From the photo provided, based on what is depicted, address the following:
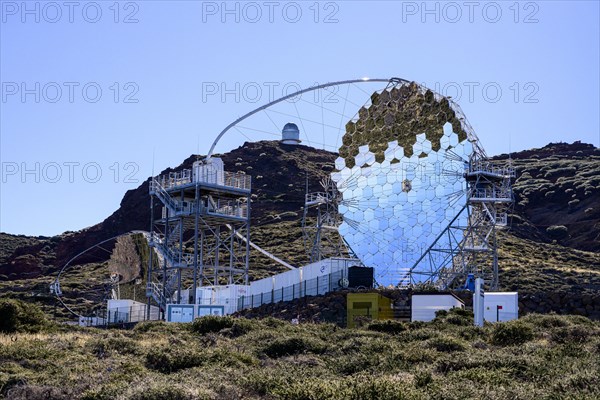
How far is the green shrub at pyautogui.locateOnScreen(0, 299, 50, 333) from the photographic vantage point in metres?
33.5

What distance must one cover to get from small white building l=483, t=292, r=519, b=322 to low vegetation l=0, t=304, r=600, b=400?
3233 mm

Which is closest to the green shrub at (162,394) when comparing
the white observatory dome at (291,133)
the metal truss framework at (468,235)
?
the metal truss framework at (468,235)

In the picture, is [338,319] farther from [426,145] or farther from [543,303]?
[426,145]

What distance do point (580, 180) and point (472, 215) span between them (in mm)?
62437

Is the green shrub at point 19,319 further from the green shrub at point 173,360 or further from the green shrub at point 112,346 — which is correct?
the green shrub at point 173,360

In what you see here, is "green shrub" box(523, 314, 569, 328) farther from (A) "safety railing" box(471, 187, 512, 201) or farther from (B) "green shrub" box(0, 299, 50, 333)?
(B) "green shrub" box(0, 299, 50, 333)

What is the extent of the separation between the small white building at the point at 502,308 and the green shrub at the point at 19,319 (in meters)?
15.8

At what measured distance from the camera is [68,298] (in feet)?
238

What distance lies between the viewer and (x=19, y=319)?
3416 centimetres

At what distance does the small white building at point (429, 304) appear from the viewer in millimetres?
37812

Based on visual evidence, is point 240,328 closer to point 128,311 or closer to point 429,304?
point 429,304

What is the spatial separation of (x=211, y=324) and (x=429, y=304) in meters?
9.47

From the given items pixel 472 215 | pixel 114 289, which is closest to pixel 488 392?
pixel 472 215

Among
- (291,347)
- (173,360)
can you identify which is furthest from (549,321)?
(173,360)
